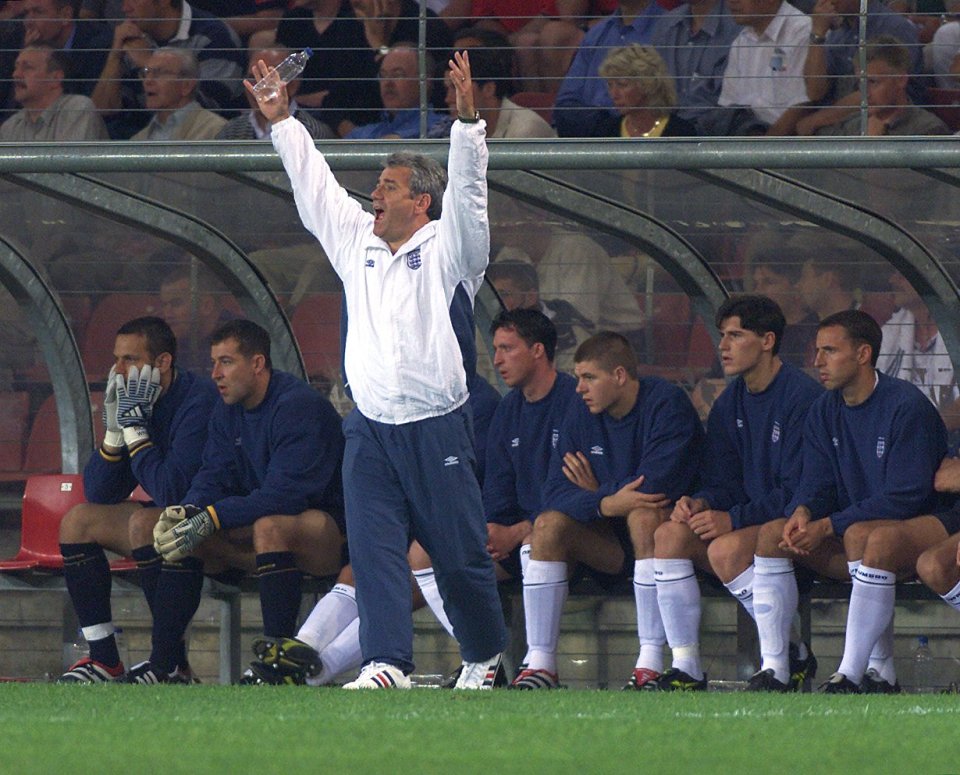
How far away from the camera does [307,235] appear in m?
8.59

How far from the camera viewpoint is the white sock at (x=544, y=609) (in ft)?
23.8

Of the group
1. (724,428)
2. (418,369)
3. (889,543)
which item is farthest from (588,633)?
(418,369)

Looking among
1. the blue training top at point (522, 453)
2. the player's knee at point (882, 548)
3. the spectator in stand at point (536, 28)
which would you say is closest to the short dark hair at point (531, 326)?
the blue training top at point (522, 453)

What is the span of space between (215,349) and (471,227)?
217 cm

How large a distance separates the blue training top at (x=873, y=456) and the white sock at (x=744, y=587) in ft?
1.01

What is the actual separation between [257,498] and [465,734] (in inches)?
122

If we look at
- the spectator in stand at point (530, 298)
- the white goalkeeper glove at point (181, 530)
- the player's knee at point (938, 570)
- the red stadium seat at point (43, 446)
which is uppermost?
the spectator in stand at point (530, 298)

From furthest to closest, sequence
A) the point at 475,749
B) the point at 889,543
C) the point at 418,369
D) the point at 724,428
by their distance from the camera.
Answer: the point at 724,428
the point at 889,543
the point at 418,369
the point at 475,749

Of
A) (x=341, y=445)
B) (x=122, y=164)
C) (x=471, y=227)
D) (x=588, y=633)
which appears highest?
(x=122, y=164)

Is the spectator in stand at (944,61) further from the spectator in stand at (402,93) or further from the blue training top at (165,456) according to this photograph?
the blue training top at (165,456)

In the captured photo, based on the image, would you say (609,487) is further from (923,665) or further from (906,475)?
(923,665)

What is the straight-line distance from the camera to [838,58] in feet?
27.0

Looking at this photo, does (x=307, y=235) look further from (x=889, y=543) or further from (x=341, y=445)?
(x=889, y=543)

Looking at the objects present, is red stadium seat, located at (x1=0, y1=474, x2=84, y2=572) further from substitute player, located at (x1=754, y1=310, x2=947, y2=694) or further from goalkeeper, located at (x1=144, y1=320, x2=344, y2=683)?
substitute player, located at (x1=754, y1=310, x2=947, y2=694)
